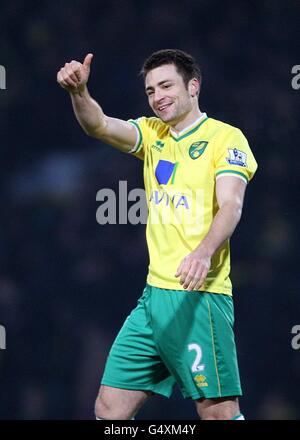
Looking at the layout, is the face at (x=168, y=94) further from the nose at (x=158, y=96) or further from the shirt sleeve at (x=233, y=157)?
the shirt sleeve at (x=233, y=157)

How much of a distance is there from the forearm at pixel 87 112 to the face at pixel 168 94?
0.19 meters

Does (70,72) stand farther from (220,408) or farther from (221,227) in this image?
(220,408)

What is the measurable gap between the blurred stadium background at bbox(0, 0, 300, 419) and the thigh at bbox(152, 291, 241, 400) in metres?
1.16

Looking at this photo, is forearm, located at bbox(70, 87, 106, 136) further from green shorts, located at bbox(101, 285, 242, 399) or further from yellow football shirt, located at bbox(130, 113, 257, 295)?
green shorts, located at bbox(101, 285, 242, 399)

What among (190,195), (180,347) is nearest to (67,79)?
(190,195)

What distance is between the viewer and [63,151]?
411 centimetres

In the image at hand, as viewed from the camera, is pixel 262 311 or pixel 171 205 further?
pixel 262 311

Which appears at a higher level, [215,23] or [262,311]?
[215,23]

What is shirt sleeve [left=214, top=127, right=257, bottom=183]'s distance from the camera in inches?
113

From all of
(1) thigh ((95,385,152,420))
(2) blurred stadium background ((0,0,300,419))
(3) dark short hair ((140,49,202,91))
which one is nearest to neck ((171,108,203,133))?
(3) dark short hair ((140,49,202,91))

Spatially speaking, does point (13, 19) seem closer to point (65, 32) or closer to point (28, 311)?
point (65, 32)
